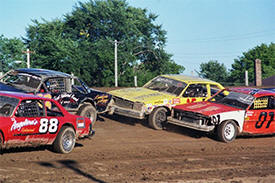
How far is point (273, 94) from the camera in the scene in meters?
12.8

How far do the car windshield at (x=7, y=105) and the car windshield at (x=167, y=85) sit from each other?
7341 millimetres

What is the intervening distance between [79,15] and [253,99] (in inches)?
1954

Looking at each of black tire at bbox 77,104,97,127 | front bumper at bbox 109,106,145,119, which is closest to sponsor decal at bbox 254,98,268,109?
front bumper at bbox 109,106,145,119

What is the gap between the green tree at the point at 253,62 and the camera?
73.2 meters

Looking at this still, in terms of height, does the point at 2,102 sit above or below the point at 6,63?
below

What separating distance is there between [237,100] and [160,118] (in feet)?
8.66

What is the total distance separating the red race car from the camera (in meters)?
7.89

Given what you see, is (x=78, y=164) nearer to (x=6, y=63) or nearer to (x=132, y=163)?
(x=132, y=163)

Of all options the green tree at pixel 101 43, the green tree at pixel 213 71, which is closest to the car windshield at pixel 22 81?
the green tree at pixel 101 43

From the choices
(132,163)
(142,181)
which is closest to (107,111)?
(132,163)

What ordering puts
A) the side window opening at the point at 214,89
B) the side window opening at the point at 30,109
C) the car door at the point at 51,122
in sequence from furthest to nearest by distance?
the side window opening at the point at 214,89
the car door at the point at 51,122
the side window opening at the point at 30,109

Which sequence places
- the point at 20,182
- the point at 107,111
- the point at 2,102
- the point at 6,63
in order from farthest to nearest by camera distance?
the point at 6,63 < the point at 107,111 < the point at 2,102 < the point at 20,182

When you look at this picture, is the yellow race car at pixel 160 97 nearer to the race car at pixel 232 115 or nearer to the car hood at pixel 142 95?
the car hood at pixel 142 95

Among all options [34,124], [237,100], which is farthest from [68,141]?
[237,100]
